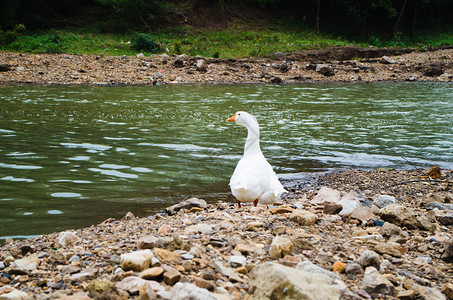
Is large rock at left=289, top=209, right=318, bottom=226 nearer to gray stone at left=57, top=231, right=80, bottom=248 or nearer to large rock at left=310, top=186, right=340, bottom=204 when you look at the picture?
large rock at left=310, top=186, right=340, bottom=204

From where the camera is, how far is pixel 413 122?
1196 cm

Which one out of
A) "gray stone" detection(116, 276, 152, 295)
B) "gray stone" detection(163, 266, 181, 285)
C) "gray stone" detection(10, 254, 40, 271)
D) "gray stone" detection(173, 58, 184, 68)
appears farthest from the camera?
"gray stone" detection(173, 58, 184, 68)

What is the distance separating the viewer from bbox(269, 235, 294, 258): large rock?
3119 mm

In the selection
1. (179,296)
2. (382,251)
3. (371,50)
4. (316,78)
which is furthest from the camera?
(371,50)

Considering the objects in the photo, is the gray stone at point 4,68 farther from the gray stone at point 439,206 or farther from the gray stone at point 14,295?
the gray stone at point 439,206

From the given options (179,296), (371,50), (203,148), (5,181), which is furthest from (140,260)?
(371,50)

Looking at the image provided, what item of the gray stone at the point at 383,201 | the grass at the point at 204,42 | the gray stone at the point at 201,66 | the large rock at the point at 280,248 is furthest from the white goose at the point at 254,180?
the grass at the point at 204,42

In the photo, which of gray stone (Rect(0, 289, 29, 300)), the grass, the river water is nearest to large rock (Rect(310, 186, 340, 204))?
the river water

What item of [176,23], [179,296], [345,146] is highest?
[176,23]

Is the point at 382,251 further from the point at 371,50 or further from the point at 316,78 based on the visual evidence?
the point at 371,50

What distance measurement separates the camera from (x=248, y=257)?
3.11 meters

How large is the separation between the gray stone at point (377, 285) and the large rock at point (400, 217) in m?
1.41

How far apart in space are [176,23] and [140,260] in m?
31.8

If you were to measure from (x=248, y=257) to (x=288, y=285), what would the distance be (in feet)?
2.79
